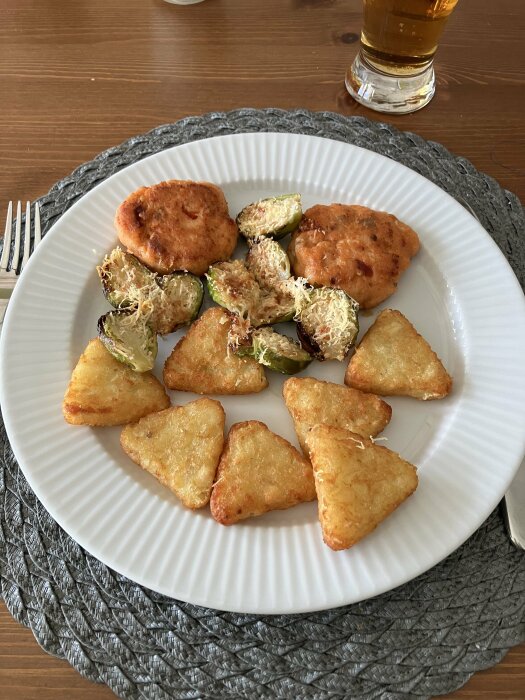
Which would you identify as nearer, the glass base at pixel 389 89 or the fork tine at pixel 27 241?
the fork tine at pixel 27 241

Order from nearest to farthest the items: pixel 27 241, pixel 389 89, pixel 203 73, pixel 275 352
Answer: pixel 275 352
pixel 27 241
pixel 389 89
pixel 203 73

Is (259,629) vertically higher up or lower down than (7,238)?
lower down

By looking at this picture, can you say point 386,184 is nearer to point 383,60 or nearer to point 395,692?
point 383,60

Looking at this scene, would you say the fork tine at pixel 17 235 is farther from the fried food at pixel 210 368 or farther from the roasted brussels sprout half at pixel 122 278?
the fried food at pixel 210 368

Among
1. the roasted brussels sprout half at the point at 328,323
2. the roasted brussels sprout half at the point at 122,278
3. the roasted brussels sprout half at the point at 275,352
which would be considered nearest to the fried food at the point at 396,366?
the roasted brussels sprout half at the point at 328,323

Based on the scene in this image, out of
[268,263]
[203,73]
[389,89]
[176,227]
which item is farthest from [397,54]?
[176,227]

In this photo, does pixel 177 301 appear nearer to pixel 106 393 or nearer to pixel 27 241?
pixel 106 393
